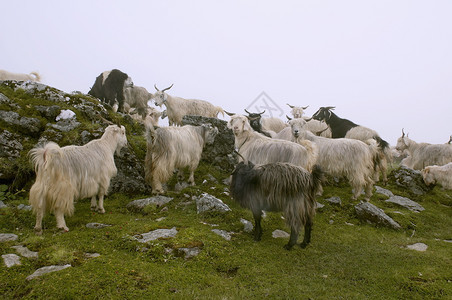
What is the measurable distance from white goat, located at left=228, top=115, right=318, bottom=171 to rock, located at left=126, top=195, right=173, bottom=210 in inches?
102

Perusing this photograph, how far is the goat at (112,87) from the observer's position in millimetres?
13297

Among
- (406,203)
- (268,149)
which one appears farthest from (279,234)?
(406,203)

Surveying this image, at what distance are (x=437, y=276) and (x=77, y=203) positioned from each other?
761 centimetres

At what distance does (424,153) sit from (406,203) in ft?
18.0

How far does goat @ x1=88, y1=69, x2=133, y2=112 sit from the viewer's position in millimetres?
13297

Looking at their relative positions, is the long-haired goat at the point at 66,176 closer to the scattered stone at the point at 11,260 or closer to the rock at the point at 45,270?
the scattered stone at the point at 11,260

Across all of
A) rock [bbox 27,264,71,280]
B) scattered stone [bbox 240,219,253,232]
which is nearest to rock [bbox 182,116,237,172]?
scattered stone [bbox 240,219,253,232]

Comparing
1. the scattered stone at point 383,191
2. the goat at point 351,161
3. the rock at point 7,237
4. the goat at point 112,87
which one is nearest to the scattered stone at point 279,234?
the goat at point 351,161

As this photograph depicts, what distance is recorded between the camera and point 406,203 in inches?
370

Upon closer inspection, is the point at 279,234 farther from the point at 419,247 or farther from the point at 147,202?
the point at 147,202

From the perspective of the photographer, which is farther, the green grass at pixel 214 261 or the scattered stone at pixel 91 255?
the scattered stone at pixel 91 255

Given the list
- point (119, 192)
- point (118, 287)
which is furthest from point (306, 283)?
point (119, 192)

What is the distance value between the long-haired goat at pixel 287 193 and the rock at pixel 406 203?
537 centimetres

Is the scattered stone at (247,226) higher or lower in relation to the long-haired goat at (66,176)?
lower
